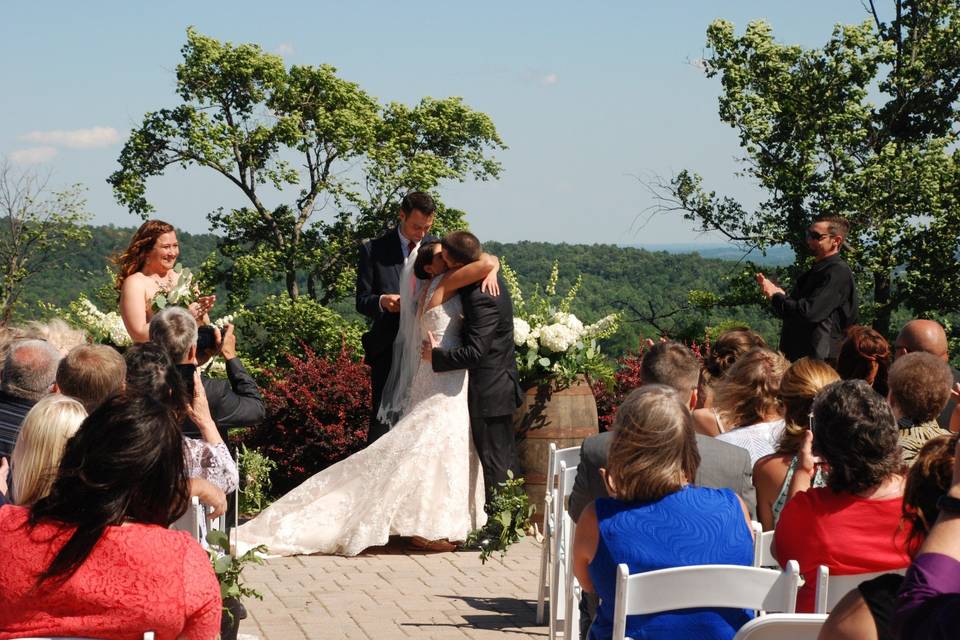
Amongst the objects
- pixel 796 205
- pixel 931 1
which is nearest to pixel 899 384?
pixel 796 205

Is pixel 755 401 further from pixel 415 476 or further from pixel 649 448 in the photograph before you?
pixel 415 476

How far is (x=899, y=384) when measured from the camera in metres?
4.81

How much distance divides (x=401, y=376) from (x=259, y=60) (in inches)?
625

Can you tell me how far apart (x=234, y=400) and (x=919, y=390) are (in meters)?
2.99

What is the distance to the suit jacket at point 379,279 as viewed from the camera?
8.12m

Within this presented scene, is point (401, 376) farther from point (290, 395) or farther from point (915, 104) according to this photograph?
point (915, 104)

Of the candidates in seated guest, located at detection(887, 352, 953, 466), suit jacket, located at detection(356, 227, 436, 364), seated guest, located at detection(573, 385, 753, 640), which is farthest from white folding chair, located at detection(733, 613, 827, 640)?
suit jacket, located at detection(356, 227, 436, 364)

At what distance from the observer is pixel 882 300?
16.0 m

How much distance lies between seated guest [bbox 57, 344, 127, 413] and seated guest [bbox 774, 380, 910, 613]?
2526 millimetres

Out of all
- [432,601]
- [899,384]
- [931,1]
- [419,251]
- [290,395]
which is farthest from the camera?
[931,1]

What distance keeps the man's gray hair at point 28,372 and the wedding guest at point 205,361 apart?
463 millimetres

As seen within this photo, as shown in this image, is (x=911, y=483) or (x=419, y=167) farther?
(x=419, y=167)

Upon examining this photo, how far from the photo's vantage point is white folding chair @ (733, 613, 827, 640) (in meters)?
2.68

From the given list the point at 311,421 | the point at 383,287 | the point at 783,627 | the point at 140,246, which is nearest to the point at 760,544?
the point at 783,627
